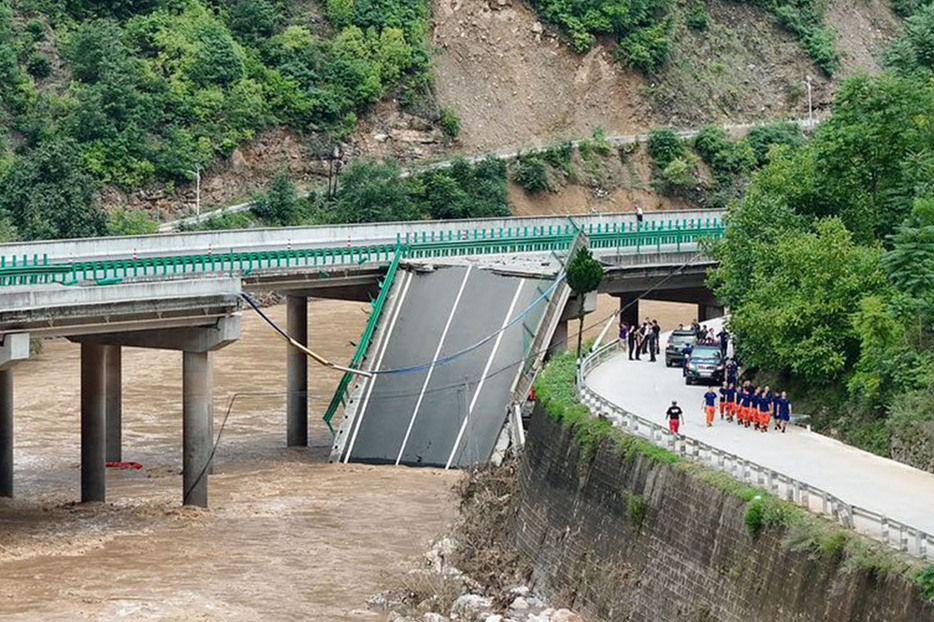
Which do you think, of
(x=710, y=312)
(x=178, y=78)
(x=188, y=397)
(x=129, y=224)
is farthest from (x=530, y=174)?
(x=188, y=397)

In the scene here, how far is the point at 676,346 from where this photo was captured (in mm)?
56031

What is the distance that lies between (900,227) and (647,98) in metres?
82.7

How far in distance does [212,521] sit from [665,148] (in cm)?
7458

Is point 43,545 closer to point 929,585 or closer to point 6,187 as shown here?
point 929,585

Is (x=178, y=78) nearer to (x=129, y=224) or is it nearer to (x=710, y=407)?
(x=129, y=224)

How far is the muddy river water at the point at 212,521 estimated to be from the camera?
43.6m

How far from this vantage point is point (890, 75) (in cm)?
5291

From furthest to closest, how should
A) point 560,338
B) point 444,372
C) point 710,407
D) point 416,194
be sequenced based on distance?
point 416,194
point 560,338
point 444,372
point 710,407

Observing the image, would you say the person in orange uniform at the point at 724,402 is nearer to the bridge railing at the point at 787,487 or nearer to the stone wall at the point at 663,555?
the bridge railing at the point at 787,487

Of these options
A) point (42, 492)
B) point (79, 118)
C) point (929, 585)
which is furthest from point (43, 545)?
point (79, 118)

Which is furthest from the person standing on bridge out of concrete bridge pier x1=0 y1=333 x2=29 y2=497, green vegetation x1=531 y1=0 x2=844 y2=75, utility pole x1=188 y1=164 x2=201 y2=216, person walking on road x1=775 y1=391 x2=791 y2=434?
green vegetation x1=531 y1=0 x2=844 y2=75

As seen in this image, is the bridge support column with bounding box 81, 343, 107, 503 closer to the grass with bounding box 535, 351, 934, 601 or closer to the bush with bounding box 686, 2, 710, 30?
the grass with bounding box 535, 351, 934, 601

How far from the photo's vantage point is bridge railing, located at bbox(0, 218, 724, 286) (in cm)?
5478

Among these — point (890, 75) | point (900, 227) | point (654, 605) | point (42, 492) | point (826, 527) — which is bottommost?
point (42, 492)
